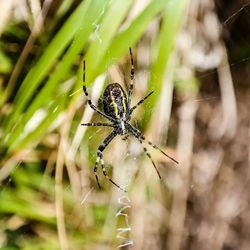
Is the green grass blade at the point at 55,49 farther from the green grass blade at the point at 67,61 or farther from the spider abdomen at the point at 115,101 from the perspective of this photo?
the spider abdomen at the point at 115,101

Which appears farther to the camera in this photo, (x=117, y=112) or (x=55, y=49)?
(x=117, y=112)

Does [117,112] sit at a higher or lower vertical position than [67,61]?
lower

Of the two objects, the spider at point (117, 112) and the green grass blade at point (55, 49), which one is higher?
the green grass blade at point (55, 49)

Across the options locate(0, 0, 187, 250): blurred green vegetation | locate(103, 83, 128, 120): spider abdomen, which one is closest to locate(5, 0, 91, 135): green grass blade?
locate(0, 0, 187, 250): blurred green vegetation

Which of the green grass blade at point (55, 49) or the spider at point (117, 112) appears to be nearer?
the green grass blade at point (55, 49)

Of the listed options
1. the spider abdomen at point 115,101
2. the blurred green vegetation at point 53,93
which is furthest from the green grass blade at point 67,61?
the spider abdomen at point 115,101

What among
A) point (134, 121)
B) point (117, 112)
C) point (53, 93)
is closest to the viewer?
point (53, 93)

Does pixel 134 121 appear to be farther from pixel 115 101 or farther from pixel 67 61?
pixel 67 61

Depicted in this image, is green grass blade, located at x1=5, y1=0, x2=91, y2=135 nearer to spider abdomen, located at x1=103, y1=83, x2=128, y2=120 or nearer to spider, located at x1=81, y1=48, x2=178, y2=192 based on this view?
spider, located at x1=81, y1=48, x2=178, y2=192

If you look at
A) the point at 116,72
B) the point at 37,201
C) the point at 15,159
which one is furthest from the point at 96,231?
the point at 116,72

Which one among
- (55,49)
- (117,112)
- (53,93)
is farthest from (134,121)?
(55,49)
